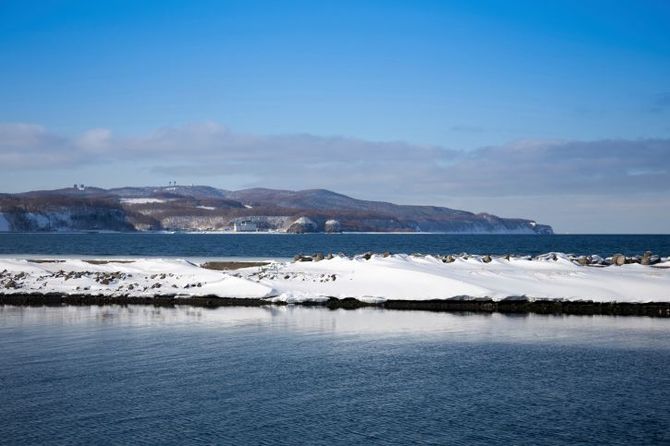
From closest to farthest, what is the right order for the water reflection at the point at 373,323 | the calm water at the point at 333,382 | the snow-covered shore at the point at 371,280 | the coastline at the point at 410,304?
the calm water at the point at 333,382 → the water reflection at the point at 373,323 → the coastline at the point at 410,304 → the snow-covered shore at the point at 371,280

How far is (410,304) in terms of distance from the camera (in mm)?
36438

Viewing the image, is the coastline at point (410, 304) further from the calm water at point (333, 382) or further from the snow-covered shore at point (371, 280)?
the calm water at point (333, 382)

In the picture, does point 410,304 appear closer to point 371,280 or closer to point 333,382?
point 371,280

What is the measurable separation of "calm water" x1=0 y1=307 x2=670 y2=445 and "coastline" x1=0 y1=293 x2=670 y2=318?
4.27 meters

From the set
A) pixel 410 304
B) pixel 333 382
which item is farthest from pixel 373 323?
pixel 333 382

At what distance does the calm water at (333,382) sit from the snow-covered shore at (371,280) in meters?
6.65

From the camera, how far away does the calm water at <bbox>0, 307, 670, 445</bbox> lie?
47.8 feet

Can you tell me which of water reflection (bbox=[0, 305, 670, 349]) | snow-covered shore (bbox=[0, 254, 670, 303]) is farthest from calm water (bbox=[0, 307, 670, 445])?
snow-covered shore (bbox=[0, 254, 670, 303])

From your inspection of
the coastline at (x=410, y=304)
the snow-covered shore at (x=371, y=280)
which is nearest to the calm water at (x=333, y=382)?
the coastline at (x=410, y=304)

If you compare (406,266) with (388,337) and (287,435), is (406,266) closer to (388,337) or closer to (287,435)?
(388,337)

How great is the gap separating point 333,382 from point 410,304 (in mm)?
18084

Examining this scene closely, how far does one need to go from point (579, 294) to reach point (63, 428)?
27355 mm

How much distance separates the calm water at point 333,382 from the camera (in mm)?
14555

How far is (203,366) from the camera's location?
20.6m
